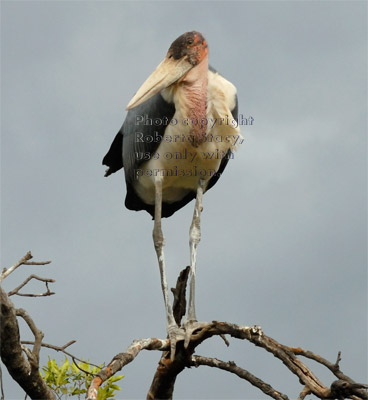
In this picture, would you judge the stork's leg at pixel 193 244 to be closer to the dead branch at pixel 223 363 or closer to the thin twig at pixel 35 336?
the dead branch at pixel 223 363

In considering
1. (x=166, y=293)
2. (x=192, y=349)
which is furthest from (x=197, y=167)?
(x=192, y=349)

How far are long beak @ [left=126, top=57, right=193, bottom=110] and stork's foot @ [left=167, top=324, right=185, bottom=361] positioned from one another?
2.05m

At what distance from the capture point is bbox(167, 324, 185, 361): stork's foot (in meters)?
6.67

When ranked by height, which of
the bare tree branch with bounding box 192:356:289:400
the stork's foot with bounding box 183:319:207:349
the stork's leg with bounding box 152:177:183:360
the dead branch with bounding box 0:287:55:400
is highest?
the stork's leg with bounding box 152:177:183:360

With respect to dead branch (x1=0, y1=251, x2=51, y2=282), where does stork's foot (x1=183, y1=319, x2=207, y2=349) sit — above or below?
above

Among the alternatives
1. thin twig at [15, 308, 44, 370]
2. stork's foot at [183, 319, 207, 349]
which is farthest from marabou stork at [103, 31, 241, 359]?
thin twig at [15, 308, 44, 370]

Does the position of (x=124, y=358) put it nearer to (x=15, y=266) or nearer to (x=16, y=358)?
(x=16, y=358)

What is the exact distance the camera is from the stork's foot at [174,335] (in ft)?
21.9

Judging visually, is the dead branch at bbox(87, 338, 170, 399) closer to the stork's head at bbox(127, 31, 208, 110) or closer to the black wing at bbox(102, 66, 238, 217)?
the black wing at bbox(102, 66, 238, 217)

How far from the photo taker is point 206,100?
7.59 metres

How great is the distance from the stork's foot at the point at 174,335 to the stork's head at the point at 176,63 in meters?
2.08

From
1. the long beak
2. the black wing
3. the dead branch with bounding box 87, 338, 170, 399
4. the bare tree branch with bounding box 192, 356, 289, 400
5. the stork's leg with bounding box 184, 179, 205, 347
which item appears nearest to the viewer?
the dead branch with bounding box 87, 338, 170, 399

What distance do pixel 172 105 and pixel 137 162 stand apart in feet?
2.36

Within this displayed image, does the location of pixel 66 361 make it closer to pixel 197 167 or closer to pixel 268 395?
pixel 268 395
